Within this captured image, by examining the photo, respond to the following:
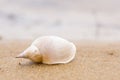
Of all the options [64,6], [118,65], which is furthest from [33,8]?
[118,65]

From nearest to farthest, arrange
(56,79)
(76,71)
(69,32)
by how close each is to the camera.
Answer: (56,79)
(76,71)
(69,32)

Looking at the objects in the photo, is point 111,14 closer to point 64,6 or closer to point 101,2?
point 101,2

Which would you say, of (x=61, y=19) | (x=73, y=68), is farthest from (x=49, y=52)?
(x=61, y=19)

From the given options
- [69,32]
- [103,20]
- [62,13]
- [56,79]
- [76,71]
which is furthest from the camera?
[62,13]

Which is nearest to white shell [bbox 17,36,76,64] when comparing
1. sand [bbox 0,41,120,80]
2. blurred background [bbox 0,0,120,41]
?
sand [bbox 0,41,120,80]

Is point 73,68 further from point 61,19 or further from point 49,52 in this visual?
point 61,19

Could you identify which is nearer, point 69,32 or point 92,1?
point 69,32

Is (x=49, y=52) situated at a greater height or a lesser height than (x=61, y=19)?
greater
